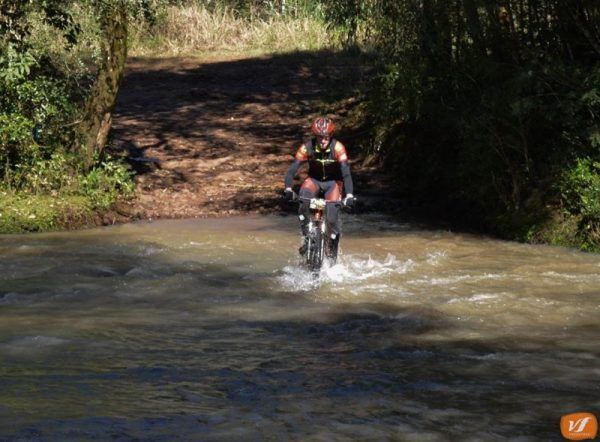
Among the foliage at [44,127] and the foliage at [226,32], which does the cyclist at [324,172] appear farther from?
the foliage at [226,32]

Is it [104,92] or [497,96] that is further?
[104,92]

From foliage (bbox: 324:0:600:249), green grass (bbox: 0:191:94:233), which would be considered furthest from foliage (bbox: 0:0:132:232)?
foliage (bbox: 324:0:600:249)

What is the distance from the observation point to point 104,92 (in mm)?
19812

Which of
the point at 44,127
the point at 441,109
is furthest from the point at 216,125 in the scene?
the point at 441,109

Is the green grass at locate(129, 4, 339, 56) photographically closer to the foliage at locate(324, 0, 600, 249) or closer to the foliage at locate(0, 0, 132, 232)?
the foliage at locate(324, 0, 600, 249)

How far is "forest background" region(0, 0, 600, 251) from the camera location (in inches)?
638

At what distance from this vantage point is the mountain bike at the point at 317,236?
13.6m

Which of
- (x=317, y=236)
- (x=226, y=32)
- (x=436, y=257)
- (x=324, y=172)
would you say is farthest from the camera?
(x=226, y=32)

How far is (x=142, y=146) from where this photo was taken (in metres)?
24.4

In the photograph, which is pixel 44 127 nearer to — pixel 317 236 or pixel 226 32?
pixel 317 236

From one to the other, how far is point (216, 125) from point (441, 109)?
8.37m

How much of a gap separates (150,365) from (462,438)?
3.06 m

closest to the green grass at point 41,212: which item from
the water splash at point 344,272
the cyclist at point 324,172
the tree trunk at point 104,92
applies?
the tree trunk at point 104,92

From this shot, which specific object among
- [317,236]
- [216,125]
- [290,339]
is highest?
[216,125]
